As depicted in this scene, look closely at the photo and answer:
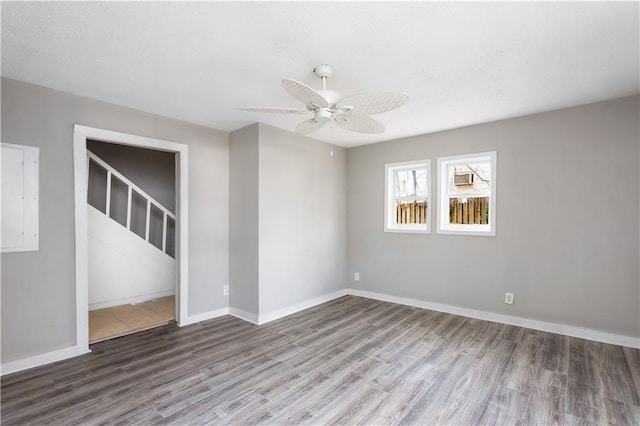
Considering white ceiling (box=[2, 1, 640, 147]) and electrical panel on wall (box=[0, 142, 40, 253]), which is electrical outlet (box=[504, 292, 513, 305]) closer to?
white ceiling (box=[2, 1, 640, 147])

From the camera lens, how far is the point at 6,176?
2479mm

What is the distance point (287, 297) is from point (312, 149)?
213 centimetres

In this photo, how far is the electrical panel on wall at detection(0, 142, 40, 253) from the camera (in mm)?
2471

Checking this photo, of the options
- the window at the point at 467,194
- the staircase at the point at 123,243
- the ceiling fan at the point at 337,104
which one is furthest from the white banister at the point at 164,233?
the window at the point at 467,194

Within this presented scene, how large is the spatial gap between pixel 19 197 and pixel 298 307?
3113 mm

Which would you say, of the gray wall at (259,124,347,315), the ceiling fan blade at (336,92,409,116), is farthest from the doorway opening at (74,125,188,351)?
the ceiling fan blade at (336,92,409,116)

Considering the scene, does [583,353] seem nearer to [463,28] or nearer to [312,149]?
[463,28]

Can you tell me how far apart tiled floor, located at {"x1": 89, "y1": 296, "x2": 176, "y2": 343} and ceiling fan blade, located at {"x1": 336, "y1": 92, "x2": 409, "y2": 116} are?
333 cm

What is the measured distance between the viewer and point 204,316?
3.78 meters

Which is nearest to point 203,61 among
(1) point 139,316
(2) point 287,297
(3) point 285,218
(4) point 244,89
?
(4) point 244,89

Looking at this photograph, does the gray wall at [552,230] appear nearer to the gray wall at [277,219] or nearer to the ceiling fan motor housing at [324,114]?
the gray wall at [277,219]

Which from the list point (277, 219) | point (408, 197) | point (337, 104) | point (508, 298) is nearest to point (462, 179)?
point (408, 197)

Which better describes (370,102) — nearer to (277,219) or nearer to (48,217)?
(277,219)

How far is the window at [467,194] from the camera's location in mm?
3760
